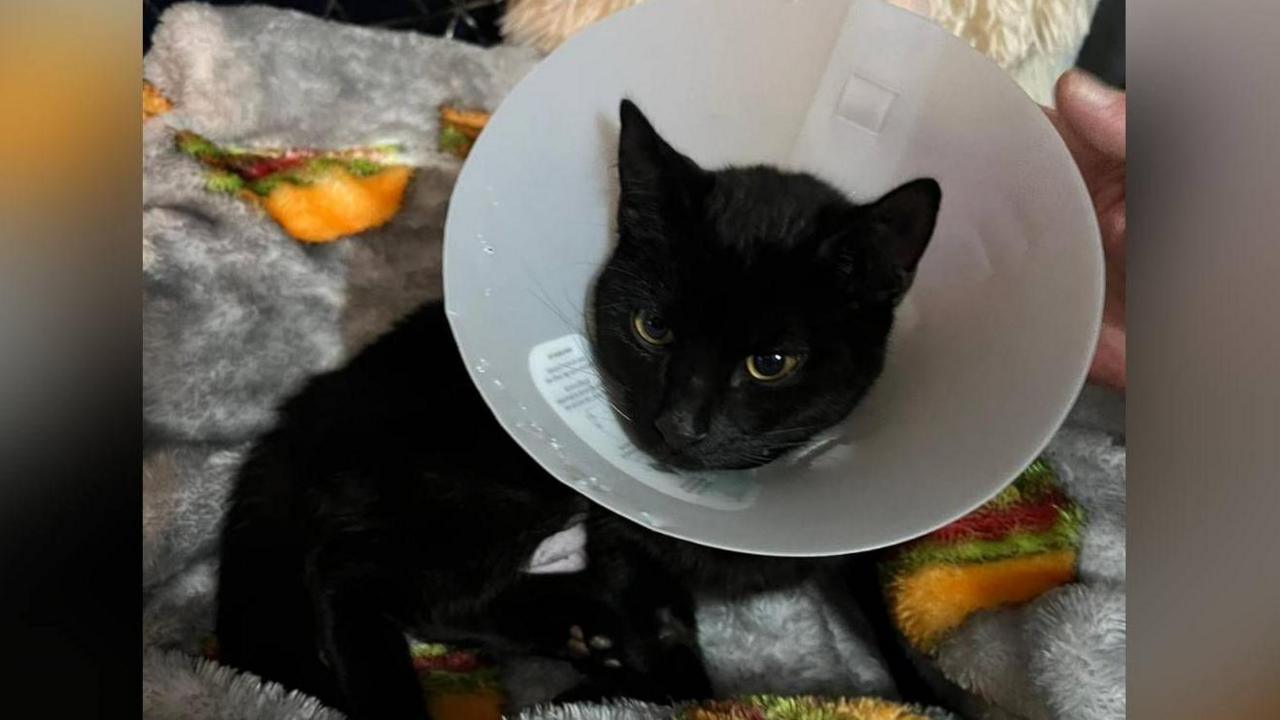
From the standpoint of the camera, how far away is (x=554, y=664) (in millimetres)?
810

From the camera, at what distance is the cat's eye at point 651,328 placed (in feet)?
2.36

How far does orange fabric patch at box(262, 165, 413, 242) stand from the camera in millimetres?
922

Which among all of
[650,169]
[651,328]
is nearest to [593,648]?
[651,328]

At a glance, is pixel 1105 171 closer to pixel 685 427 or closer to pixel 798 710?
pixel 685 427

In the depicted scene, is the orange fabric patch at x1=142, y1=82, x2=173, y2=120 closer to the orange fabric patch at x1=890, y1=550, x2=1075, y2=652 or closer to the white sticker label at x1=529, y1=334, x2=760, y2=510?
the white sticker label at x1=529, y1=334, x2=760, y2=510

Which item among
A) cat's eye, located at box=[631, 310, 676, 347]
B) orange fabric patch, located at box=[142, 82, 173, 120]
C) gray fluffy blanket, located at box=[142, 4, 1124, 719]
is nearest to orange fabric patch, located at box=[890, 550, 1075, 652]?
gray fluffy blanket, located at box=[142, 4, 1124, 719]

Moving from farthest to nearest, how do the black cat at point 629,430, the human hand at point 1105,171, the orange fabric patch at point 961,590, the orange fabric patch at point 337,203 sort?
the orange fabric patch at point 337,203, the orange fabric patch at point 961,590, the black cat at point 629,430, the human hand at point 1105,171

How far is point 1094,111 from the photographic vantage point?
0.64 metres

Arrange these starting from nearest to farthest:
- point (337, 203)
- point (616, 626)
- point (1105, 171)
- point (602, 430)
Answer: point (1105, 171) < point (602, 430) < point (616, 626) < point (337, 203)

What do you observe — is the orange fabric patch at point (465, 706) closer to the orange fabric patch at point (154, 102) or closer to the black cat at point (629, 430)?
the black cat at point (629, 430)

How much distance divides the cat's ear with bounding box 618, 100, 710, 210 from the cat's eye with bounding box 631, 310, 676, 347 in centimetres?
8

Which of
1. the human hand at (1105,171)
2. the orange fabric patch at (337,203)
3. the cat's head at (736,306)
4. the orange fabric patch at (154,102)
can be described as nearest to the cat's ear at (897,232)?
the cat's head at (736,306)

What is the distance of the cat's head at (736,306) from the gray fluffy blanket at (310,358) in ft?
0.60

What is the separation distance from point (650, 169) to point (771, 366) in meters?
0.17
